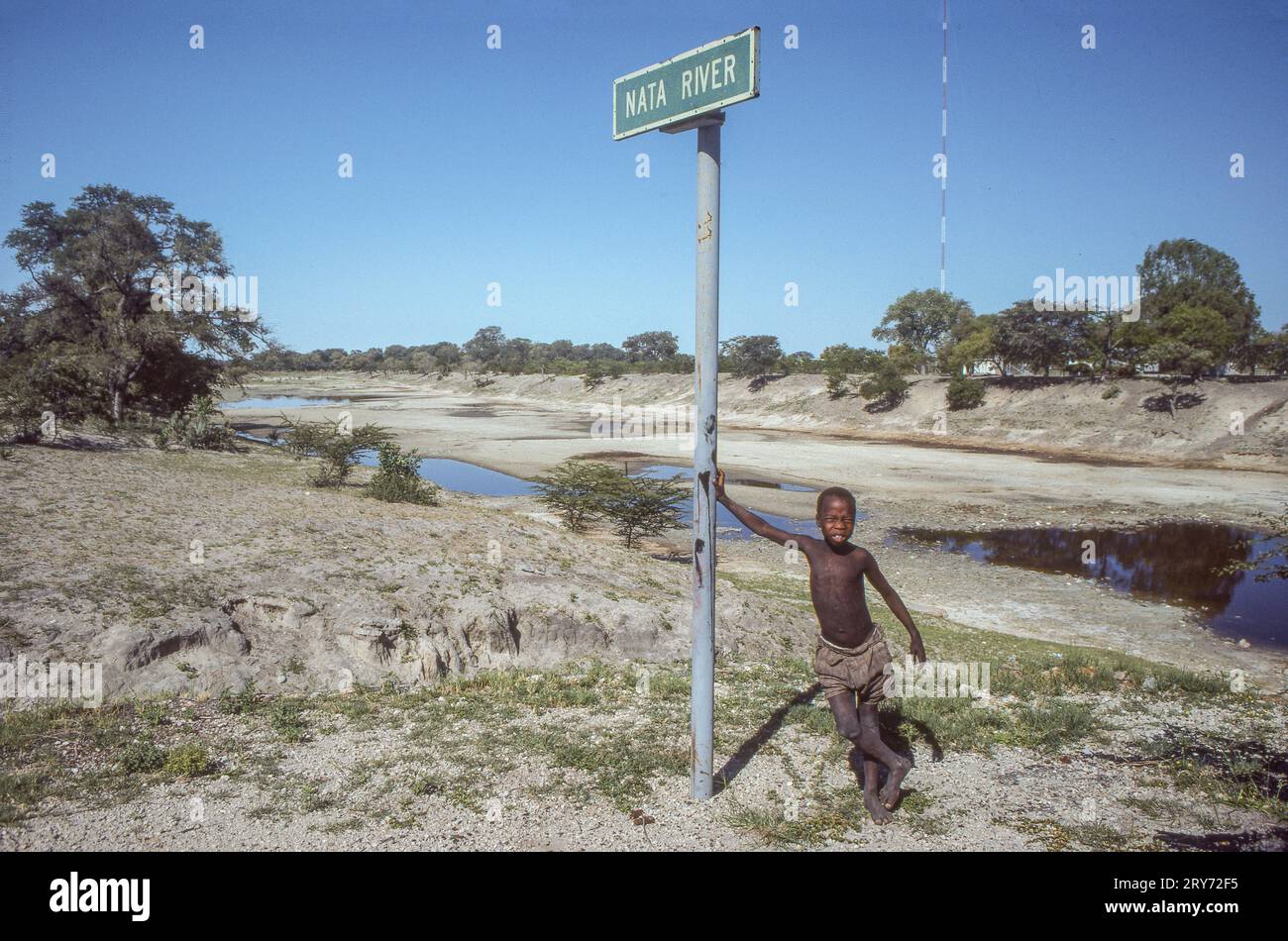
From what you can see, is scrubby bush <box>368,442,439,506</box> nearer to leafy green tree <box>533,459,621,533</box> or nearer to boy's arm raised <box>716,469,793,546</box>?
leafy green tree <box>533,459,621,533</box>

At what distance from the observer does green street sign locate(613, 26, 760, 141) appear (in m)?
3.47

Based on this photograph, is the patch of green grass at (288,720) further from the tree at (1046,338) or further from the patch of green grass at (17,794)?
the tree at (1046,338)

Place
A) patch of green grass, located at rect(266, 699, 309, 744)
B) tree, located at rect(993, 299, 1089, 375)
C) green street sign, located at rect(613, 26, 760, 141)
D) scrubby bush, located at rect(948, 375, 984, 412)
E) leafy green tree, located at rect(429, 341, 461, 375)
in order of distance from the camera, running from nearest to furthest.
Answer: green street sign, located at rect(613, 26, 760, 141) < patch of green grass, located at rect(266, 699, 309, 744) < tree, located at rect(993, 299, 1089, 375) < scrubby bush, located at rect(948, 375, 984, 412) < leafy green tree, located at rect(429, 341, 461, 375)

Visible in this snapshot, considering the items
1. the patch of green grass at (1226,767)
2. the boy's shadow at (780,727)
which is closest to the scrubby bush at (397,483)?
the boy's shadow at (780,727)

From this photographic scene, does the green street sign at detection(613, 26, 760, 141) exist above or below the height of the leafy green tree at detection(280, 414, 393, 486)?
above

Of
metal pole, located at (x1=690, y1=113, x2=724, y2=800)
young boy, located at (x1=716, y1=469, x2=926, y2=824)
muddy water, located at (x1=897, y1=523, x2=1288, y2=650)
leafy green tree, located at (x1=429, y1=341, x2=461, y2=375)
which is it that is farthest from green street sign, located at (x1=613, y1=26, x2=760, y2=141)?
leafy green tree, located at (x1=429, y1=341, x2=461, y2=375)

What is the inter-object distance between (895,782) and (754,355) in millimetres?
67229

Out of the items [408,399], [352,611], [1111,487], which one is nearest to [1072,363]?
[1111,487]

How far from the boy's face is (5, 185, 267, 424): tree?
25571 mm

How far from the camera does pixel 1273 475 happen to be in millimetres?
30781

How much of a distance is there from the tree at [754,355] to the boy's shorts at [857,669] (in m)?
66.1

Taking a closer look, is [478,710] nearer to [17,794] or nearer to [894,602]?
[17,794]

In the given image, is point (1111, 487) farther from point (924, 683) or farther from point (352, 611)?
point (352, 611)
